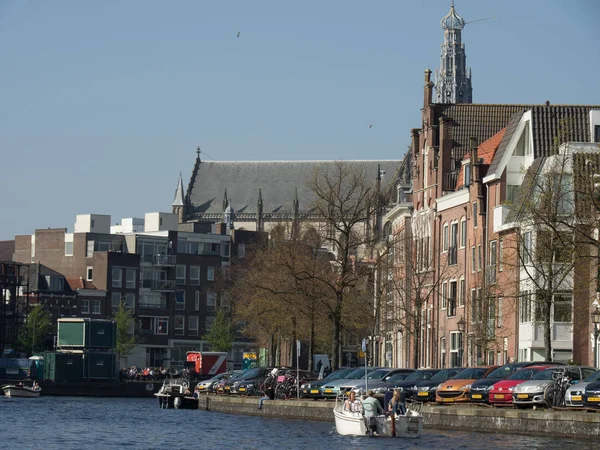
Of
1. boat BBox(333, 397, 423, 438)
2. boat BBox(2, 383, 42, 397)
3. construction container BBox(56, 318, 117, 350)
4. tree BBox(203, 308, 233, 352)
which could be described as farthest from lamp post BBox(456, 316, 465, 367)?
tree BBox(203, 308, 233, 352)

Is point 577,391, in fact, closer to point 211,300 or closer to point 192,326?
point 192,326

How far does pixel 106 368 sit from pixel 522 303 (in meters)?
62.2

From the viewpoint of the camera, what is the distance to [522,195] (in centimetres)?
7706

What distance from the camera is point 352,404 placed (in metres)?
58.7

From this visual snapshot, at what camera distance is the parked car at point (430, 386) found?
207 feet

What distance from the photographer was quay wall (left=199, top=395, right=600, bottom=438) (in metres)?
50.5

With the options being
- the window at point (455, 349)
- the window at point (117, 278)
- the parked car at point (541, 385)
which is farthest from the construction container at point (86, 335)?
the parked car at point (541, 385)

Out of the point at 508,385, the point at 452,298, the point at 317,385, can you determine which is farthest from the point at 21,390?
the point at 508,385

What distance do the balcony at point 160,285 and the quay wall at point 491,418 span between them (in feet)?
345

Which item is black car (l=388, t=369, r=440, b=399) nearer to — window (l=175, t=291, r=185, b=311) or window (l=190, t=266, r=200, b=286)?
window (l=175, t=291, r=185, b=311)

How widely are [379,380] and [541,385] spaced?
517 inches

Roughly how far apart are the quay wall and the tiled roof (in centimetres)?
2380

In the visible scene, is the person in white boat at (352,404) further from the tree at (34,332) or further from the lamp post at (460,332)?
the tree at (34,332)

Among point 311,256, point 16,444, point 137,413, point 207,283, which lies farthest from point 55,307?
point 16,444
